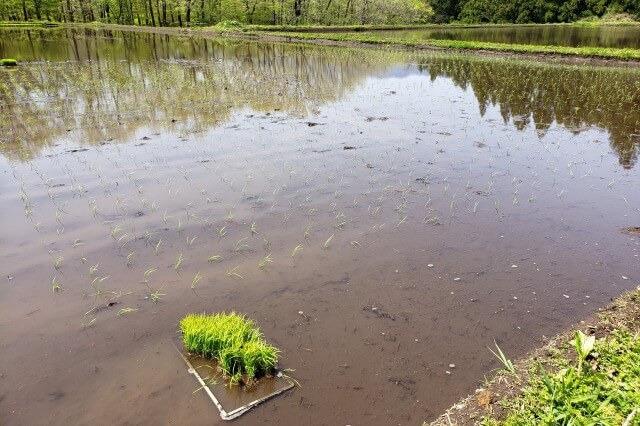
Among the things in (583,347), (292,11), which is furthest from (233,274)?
(292,11)

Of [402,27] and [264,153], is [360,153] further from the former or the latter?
[402,27]

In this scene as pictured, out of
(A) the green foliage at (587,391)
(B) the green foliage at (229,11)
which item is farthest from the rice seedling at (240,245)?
(B) the green foliage at (229,11)

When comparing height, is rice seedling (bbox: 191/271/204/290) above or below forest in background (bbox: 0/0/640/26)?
below

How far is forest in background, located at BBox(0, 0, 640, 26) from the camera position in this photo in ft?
186

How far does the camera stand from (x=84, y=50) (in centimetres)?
2791

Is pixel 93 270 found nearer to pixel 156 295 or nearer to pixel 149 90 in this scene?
pixel 156 295

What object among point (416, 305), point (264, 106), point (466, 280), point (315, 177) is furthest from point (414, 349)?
point (264, 106)

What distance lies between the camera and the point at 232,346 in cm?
363

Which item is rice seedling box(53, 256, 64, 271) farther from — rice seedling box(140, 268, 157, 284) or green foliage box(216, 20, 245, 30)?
green foliage box(216, 20, 245, 30)

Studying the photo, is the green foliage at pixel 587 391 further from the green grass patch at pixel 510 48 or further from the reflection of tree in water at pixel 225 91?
the green grass patch at pixel 510 48

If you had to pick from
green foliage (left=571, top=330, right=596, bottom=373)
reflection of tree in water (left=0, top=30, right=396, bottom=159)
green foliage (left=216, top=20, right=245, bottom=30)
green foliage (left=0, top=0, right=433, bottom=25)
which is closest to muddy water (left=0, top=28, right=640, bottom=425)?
reflection of tree in water (left=0, top=30, right=396, bottom=159)

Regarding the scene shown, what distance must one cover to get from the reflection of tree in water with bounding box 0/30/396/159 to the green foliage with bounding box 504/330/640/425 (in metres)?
9.70

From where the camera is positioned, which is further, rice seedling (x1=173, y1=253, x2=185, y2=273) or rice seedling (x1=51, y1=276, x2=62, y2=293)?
rice seedling (x1=173, y1=253, x2=185, y2=273)

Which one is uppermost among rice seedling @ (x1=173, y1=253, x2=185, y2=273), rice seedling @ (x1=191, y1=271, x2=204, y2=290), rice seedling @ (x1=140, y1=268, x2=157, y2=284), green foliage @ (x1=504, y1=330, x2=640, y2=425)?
green foliage @ (x1=504, y1=330, x2=640, y2=425)
